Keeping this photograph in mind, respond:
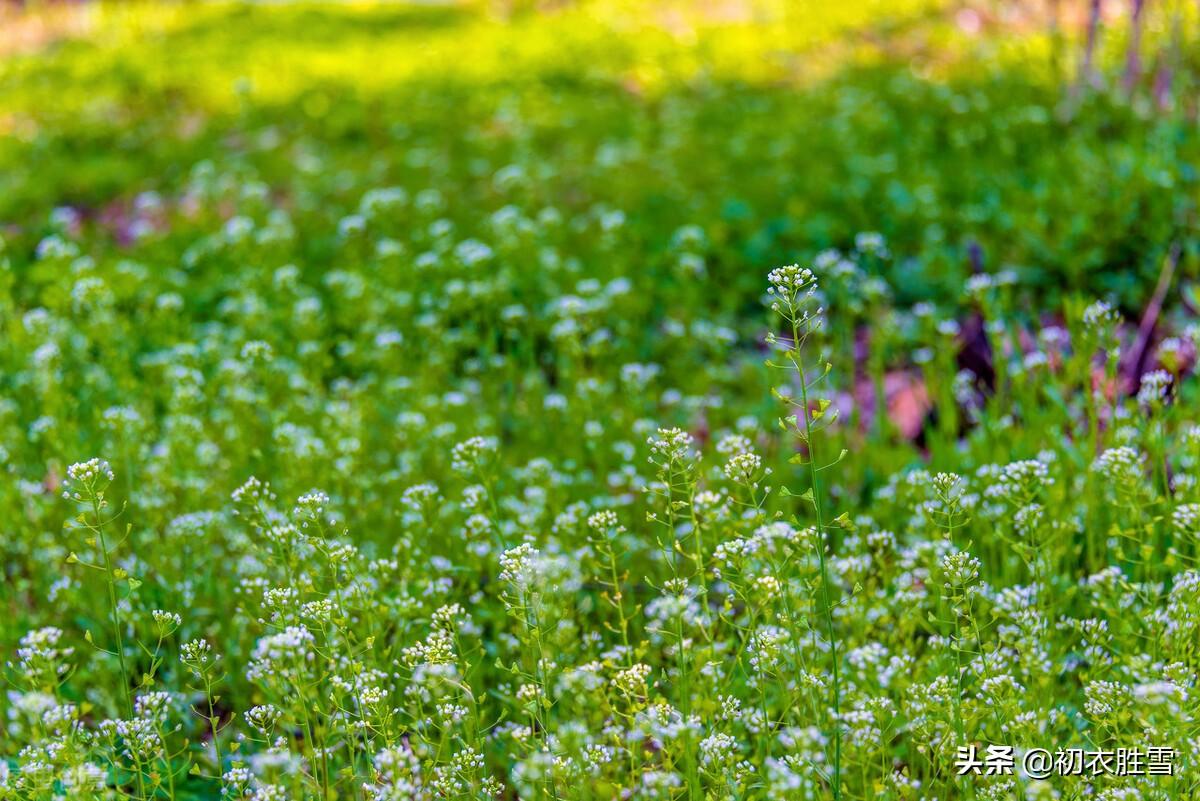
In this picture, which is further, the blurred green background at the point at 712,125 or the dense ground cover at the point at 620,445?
the blurred green background at the point at 712,125

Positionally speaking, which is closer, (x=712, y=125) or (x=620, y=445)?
(x=620, y=445)

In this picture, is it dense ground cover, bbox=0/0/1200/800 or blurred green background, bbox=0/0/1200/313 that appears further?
blurred green background, bbox=0/0/1200/313

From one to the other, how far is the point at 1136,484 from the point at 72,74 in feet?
52.6

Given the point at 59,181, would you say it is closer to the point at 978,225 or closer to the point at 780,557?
the point at 978,225

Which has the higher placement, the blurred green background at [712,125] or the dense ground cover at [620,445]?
the blurred green background at [712,125]

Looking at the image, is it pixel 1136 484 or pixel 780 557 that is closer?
pixel 1136 484

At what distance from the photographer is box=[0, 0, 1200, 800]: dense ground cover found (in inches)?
112

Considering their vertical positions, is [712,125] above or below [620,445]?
above

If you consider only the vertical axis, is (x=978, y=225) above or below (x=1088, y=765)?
above

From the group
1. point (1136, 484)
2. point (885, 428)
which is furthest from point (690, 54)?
point (1136, 484)

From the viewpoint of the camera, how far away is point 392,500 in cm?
462

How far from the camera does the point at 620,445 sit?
189 inches

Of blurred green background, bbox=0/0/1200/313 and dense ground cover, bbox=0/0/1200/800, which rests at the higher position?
blurred green background, bbox=0/0/1200/313

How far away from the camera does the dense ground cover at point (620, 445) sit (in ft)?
9.30
